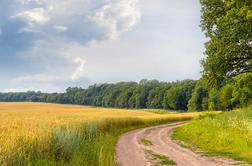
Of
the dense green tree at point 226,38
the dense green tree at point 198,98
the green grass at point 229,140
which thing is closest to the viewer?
the green grass at point 229,140

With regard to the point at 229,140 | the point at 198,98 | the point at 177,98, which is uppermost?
the point at 177,98

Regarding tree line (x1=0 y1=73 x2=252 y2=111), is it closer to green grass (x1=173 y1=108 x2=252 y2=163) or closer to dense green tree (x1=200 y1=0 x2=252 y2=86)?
dense green tree (x1=200 y1=0 x2=252 y2=86)

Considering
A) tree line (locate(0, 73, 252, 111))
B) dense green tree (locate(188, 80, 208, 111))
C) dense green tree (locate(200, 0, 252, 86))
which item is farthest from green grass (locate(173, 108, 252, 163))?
dense green tree (locate(188, 80, 208, 111))

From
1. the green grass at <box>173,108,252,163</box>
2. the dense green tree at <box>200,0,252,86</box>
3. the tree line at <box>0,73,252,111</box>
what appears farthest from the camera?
the tree line at <box>0,73,252,111</box>

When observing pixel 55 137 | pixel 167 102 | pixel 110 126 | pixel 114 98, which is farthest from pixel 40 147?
pixel 114 98

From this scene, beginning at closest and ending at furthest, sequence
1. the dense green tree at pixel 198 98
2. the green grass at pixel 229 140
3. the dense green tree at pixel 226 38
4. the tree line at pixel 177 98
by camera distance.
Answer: the green grass at pixel 229 140
the dense green tree at pixel 226 38
the tree line at pixel 177 98
the dense green tree at pixel 198 98

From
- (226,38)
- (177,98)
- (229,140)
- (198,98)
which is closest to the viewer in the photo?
(229,140)

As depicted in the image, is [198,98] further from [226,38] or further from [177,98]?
[226,38]

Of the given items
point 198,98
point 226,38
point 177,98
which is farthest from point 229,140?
point 177,98

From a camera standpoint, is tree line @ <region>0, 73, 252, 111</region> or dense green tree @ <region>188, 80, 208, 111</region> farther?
dense green tree @ <region>188, 80, 208, 111</region>

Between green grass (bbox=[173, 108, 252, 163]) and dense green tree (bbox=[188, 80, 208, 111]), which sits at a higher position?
dense green tree (bbox=[188, 80, 208, 111])

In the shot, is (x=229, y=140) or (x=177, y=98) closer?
(x=229, y=140)

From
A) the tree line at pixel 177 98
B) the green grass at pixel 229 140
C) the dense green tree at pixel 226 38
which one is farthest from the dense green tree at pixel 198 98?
the green grass at pixel 229 140

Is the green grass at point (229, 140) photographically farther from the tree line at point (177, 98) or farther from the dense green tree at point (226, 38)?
the tree line at point (177, 98)
